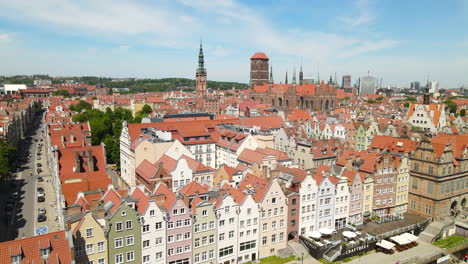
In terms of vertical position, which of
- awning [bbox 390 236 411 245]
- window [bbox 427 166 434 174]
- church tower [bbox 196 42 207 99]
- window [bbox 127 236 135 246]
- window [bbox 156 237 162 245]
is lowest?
awning [bbox 390 236 411 245]

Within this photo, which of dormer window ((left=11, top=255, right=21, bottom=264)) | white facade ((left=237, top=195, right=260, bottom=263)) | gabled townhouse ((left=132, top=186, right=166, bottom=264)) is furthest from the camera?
white facade ((left=237, top=195, right=260, bottom=263))

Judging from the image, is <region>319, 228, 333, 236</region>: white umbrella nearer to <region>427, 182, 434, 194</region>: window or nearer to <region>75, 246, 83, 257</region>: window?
<region>427, 182, 434, 194</region>: window

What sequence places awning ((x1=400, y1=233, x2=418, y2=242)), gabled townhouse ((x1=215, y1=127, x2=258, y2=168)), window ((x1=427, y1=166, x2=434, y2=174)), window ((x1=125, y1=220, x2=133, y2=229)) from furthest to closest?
1. gabled townhouse ((x1=215, y1=127, x2=258, y2=168))
2. window ((x1=427, y1=166, x2=434, y2=174))
3. awning ((x1=400, y1=233, x2=418, y2=242))
4. window ((x1=125, y1=220, x2=133, y2=229))

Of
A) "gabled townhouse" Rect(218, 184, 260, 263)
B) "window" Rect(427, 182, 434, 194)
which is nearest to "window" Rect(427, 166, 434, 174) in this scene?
"window" Rect(427, 182, 434, 194)

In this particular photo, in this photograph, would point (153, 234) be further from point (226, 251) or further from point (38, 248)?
point (38, 248)

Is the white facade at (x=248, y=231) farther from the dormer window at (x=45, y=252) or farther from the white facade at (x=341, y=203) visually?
the dormer window at (x=45, y=252)

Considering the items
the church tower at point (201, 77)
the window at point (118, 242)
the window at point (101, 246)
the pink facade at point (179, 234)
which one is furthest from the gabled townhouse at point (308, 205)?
the church tower at point (201, 77)
